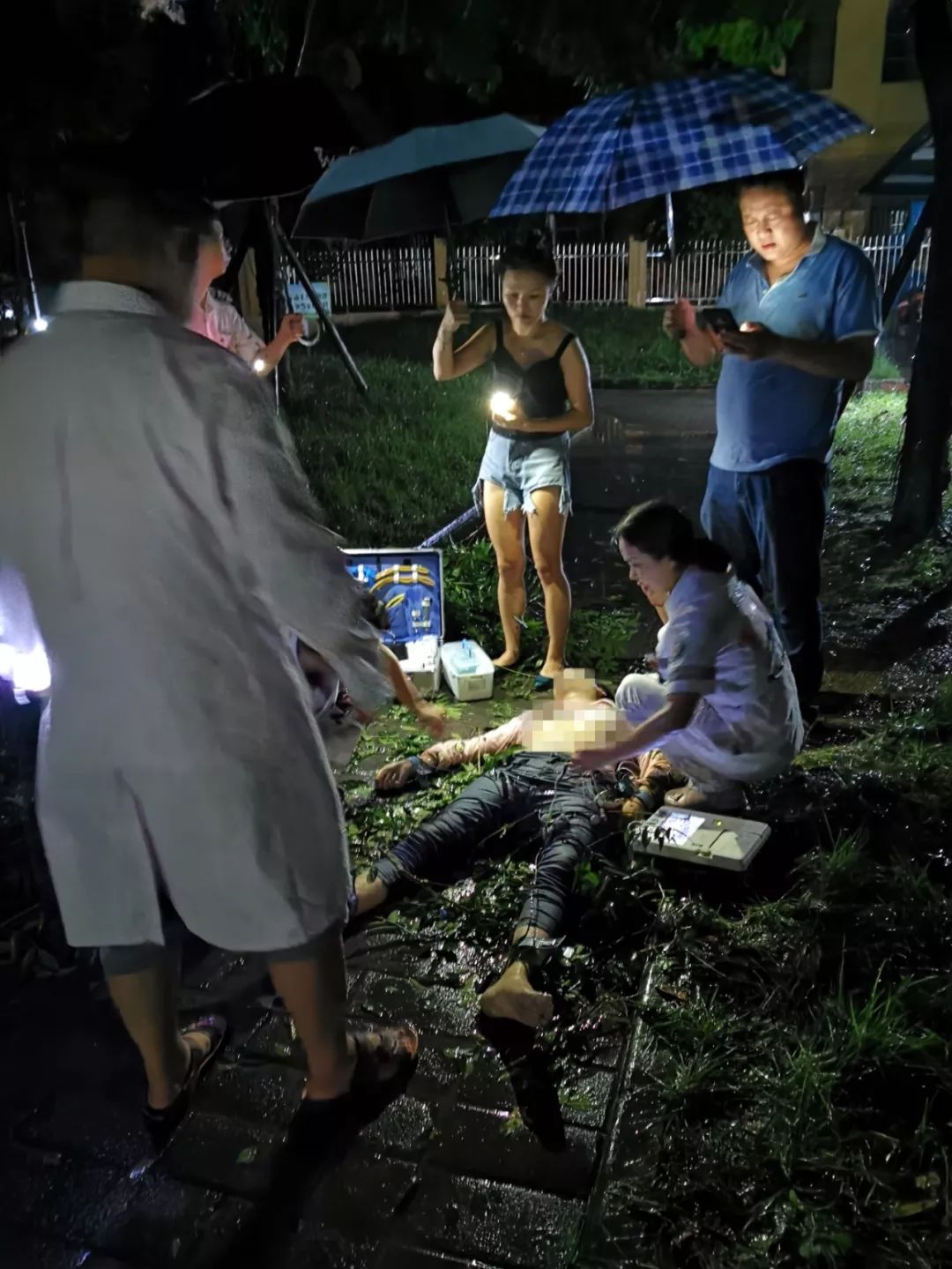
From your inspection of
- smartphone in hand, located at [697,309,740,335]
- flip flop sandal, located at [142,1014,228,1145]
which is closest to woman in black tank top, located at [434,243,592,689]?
smartphone in hand, located at [697,309,740,335]

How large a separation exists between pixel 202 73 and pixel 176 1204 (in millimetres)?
3459

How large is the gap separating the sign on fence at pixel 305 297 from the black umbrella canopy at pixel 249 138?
1694mm

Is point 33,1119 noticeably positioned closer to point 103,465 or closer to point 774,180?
point 103,465

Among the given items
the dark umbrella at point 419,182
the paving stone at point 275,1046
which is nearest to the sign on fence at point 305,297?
the dark umbrella at point 419,182

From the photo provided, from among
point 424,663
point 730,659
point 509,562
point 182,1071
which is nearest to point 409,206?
point 509,562

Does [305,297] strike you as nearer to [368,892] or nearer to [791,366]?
[791,366]

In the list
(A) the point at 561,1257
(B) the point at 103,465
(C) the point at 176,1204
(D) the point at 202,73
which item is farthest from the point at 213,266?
(A) the point at 561,1257

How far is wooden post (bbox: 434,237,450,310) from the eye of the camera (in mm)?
4664

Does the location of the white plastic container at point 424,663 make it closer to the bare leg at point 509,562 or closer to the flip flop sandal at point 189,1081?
the bare leg at point 509,562

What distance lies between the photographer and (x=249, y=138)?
8.93 ft

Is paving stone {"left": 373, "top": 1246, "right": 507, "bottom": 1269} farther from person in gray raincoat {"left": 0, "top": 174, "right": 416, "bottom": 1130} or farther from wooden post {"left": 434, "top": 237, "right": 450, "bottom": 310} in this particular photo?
wooden post {"left": 434, "top": 237, "right": 450, "bottom": 310}

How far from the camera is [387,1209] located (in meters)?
2.38

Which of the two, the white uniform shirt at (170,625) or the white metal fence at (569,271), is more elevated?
the white metal fence at (569,271)

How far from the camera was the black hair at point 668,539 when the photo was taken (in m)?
3.35
